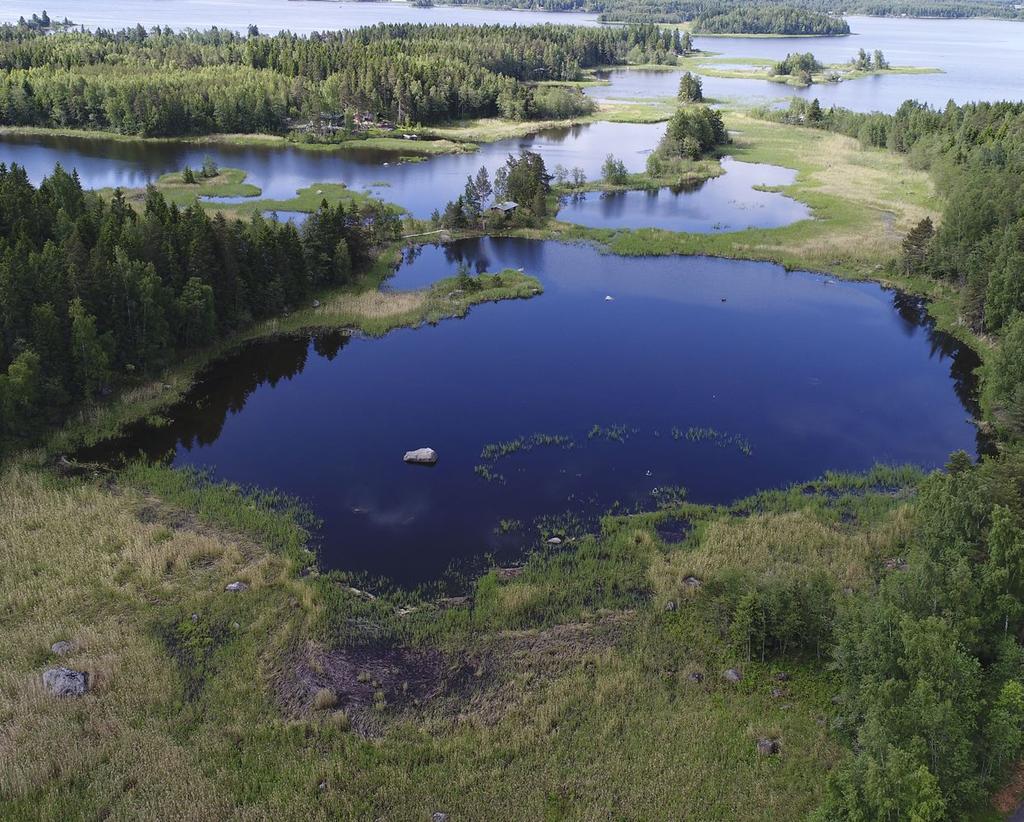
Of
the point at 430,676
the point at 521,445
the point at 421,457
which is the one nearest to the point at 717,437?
the point at 521,445

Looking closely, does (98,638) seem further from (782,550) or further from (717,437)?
(717,437)

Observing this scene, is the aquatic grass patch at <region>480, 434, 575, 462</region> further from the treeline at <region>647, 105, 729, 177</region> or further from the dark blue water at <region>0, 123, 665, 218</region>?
the treeline at <region>647, 105, 729, 177</region>

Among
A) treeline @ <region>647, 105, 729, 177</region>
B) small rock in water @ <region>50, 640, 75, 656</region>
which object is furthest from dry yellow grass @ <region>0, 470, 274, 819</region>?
treeline @ <region>647, 105, 729, 177</region>

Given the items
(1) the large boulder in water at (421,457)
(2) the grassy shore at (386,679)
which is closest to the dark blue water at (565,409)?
(1) the large boulder in water at (421,457)

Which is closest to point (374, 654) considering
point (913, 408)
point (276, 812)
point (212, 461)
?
point (276, 812)

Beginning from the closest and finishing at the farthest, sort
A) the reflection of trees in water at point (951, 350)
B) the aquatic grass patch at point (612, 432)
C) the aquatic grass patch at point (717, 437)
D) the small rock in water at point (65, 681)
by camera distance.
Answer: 1. the small rock in water at point (65, 681)
2. the aquatic grass patch at point (717, 437)
3. the aquatic grass patch at point (612, 432)
4. the reflection of trees in water at point (951, 350)

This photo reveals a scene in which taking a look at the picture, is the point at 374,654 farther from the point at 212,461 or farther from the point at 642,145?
the point at 642,145

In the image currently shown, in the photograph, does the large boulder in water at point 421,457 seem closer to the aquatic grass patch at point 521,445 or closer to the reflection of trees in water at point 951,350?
the aquatic grass patch at point 521,445
